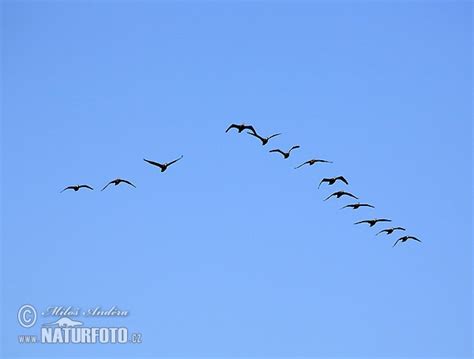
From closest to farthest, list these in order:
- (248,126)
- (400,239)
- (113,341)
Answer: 1. (248,126)
2. (113,341)
3. (400,239)

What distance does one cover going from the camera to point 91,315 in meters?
82.6

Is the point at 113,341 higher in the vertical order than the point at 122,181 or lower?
lower

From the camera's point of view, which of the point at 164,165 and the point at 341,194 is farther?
the point at 341,194

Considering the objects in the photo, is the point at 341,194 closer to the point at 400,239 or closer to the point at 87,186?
the point at 400,239

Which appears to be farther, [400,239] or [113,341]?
[400,239]

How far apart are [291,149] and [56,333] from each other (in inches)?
770

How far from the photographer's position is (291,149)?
79.6 m

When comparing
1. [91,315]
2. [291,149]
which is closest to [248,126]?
[291,149]

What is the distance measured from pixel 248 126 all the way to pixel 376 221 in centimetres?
1221

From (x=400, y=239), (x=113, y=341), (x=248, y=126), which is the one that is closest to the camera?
(x=248, y=126)

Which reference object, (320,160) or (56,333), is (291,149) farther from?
(56,333)

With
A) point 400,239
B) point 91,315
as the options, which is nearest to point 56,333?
point 91,315

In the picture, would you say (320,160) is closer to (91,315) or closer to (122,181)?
(122,181)

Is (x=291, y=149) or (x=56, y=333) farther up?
(x=291, y=149)
